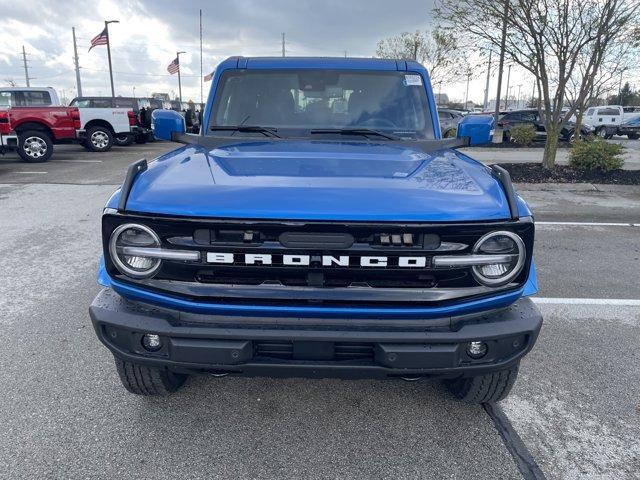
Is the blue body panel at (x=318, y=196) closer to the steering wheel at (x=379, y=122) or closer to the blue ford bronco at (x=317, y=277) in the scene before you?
the blue ford bronco at (x=317, y=277)

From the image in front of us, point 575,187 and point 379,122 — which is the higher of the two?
point 379,122

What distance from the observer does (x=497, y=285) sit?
2223mm

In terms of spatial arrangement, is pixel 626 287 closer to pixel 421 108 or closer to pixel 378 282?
pixel 421 108

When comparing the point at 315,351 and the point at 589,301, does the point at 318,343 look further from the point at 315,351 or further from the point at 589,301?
the point at 589,301

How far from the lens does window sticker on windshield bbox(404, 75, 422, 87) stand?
3729 mm

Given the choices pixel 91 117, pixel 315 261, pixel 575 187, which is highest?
pixel 91 117

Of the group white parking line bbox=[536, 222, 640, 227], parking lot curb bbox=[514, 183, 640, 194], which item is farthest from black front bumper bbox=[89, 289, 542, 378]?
parking lot curb bbox=[514, 183, 640, 194]

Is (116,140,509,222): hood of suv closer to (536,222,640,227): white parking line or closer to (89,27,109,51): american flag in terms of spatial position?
(536,222,640,227): white parking line

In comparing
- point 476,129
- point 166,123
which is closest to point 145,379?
point 166,123

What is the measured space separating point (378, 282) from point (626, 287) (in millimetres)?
3763

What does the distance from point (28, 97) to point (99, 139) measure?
2.32 metres

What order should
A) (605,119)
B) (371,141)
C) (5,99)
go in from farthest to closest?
(605,119)
(5,99)
(371,141)

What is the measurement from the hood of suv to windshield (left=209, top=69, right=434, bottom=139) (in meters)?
0.81

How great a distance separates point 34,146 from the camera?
14320mm
